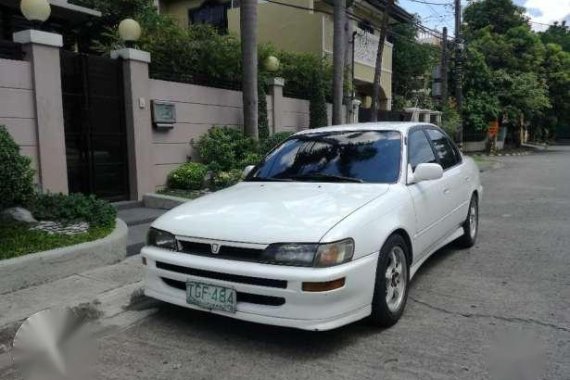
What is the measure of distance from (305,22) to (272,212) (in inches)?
593

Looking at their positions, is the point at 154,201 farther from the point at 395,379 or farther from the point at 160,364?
the point at 395,379

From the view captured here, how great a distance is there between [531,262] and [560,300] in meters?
1.36

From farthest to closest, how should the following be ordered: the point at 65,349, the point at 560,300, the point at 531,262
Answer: the point at 531,262
the point at 560,300
the point at 65,349

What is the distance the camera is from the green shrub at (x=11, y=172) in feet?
17.6

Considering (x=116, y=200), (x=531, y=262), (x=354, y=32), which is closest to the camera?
(x=531, y=262)

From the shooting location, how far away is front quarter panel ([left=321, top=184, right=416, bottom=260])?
11.5ft

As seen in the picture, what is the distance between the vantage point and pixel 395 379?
3.20m

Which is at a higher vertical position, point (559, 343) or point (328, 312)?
point (328, 312)

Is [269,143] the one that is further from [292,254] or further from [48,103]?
[292,254]

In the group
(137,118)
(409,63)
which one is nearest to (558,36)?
(409,63)

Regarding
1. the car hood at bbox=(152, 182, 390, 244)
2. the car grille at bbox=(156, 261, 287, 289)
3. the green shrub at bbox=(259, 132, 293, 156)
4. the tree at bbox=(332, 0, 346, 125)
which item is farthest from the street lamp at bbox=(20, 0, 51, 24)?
the tree at bbox=(332, 0, 346, 125)

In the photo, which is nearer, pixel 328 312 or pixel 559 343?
pixel 328 312

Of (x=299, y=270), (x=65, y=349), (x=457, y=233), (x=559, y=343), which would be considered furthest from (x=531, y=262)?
(x=65, y=349)

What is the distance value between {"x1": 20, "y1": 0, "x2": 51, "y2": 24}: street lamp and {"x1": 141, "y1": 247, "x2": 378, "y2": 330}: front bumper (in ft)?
16.6
